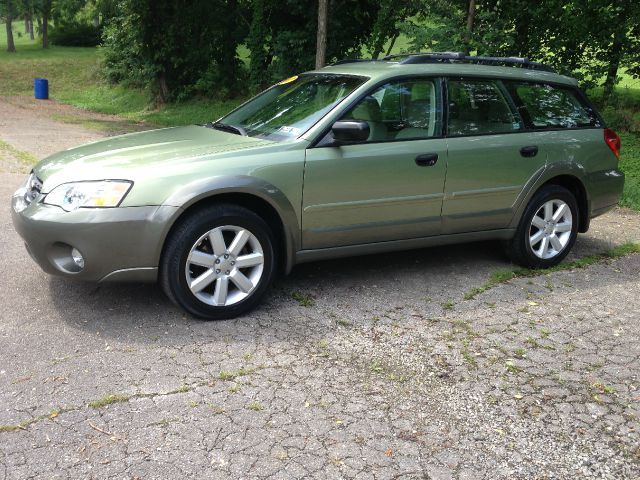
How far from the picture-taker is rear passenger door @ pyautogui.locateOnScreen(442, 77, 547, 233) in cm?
→ 532

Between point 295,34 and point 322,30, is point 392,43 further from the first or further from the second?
point 322,30

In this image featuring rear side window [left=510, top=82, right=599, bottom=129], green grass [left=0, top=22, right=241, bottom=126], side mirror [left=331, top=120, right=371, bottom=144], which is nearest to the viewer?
side mirror [left=331, top=120, right=371, bottom=144]

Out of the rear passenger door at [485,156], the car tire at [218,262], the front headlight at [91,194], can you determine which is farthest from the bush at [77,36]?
the car tire at [218,262]

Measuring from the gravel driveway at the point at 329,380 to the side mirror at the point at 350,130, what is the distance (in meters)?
1.21

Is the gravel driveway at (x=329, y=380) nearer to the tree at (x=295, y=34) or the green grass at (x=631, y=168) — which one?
the green grass at (x=631, y=168)

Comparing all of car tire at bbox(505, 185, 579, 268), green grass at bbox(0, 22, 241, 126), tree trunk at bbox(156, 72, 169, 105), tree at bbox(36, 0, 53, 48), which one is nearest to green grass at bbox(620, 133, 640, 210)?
car tire at bbox(505, 185, 579, 268)

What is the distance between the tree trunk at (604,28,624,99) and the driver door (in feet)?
31.8

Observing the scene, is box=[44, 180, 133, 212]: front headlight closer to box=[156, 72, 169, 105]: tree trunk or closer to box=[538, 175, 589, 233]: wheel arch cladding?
box=[538, 175, 589, 233]: wheel arch cladding

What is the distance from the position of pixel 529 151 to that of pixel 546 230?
2.49 feet

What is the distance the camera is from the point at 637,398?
3.77 meters

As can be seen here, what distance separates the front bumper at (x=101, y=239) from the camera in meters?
4.13

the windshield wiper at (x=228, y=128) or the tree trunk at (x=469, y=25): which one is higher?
the tree trunk at (x=469, y=25)

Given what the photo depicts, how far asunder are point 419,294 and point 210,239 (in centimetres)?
175

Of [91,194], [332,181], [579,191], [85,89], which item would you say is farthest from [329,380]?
[85,89]
